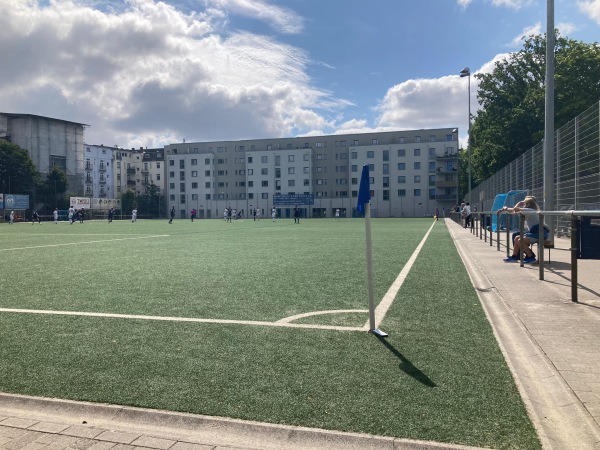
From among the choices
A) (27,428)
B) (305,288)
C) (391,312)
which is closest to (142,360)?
(27,428)

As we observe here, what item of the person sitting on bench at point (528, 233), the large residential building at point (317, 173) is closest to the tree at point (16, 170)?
the large residential building at point (317, 173)

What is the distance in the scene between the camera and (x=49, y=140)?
93875mm

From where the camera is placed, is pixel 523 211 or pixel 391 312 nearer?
pixel 391 312

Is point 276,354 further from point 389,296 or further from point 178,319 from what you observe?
point 389,296

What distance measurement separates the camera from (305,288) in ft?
26.9

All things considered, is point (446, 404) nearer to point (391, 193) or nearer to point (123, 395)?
point (123, 395)

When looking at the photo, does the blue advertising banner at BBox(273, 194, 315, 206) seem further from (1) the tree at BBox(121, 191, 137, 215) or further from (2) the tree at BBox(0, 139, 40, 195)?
(2) the tree at BBox(0, 139, 40, 195)

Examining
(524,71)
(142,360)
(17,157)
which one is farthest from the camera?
(17,157)

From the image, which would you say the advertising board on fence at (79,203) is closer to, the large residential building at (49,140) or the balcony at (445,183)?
the large residential building at (49,140)

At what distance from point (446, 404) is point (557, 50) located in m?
50.9

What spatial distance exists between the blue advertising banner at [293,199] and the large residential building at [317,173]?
20 cm

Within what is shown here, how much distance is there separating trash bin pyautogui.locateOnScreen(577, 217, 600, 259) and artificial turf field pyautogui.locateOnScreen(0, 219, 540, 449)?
68.8 inches

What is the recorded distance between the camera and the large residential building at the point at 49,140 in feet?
296

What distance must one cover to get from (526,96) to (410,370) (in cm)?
4582
